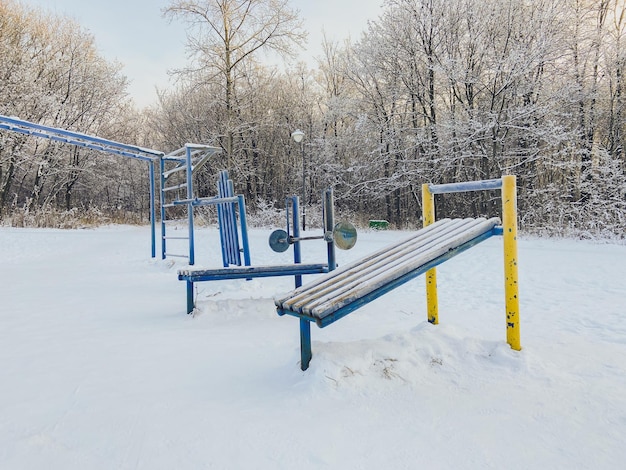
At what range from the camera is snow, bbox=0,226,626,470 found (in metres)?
1.49

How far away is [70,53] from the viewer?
1881cm

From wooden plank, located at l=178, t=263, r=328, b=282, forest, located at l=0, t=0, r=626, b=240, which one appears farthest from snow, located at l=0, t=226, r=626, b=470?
forest, located at l=0, t=0, r=626, b=240

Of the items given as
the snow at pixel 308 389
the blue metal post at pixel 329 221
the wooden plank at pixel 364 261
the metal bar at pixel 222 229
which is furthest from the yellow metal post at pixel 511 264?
the metal bar at pixel 222 229

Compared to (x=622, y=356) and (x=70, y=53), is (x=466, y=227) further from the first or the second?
(x=70, y=53)

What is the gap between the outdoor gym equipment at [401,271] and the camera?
203cm

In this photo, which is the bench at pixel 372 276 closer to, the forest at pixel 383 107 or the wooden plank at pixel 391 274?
the wooden plank at pixel 391 274

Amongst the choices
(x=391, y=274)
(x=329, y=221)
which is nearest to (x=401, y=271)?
(x=391, y=274)

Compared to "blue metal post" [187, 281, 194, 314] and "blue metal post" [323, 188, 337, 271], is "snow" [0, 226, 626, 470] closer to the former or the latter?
"blue metal post" [187, 281, 194, 314]

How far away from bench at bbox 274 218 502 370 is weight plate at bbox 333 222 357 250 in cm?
212

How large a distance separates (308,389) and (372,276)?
2.38 ft

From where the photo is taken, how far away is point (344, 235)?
4.94 m

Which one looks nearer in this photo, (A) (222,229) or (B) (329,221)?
(B) (329,221)

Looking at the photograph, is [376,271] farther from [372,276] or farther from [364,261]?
[364,261]

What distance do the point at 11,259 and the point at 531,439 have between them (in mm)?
10083
